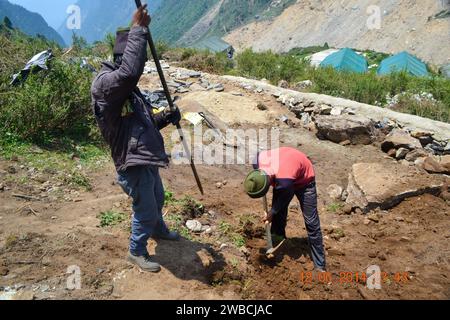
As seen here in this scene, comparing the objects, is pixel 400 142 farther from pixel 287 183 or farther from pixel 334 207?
pixel 287 183

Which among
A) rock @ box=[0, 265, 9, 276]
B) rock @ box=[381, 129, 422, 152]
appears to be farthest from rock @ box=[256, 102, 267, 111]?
rock @ box=[0, 265, 9, 276]

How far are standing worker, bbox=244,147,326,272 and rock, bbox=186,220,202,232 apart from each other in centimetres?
82

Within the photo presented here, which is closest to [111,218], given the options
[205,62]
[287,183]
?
[287,183]

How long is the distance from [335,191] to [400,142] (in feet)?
6.08

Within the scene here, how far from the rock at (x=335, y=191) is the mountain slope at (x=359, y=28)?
26.4 metres

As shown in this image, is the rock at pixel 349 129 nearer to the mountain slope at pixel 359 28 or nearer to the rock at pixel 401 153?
the rock at pixel 401 153

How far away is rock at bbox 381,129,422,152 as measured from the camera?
6.46 meters

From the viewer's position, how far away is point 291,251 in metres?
3.94

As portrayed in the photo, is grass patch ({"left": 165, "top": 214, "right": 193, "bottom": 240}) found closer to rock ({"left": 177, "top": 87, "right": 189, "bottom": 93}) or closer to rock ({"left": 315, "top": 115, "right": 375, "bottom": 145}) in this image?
rock ({"left": 315, "top": 115, "right": 375, "bottom": 145})

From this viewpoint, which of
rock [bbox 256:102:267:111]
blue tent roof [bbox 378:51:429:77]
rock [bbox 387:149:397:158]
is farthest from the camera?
blue tent roof [bbox 378:51:429:77]

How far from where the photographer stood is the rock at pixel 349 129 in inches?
277
